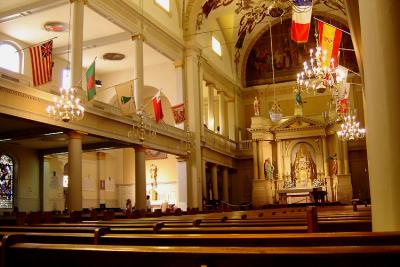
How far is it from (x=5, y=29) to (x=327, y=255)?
67.2 feet

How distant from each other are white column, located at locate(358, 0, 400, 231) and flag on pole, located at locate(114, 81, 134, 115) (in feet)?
41.8

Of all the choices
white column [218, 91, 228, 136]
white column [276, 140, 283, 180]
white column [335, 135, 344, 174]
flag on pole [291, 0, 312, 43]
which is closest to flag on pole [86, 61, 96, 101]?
flag on pole [291, 0, 312, 43]

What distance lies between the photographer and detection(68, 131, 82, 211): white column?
14.4 m

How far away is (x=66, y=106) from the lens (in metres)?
12.6

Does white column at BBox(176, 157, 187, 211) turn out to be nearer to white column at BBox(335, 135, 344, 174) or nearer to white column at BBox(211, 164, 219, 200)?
white column at BBox(211, 164, 219, 200)

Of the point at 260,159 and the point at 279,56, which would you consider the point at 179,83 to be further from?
the point at 279,56

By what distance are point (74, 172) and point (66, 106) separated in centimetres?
281

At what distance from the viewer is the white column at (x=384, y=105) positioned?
3.21 metres

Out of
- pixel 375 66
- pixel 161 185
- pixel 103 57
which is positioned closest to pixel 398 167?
pixel 375 66

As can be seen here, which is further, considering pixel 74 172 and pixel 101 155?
pixel 101 155

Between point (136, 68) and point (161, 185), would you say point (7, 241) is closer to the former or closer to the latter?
point (136, 68)

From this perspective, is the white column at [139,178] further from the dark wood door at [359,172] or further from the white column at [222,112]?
the dark wood door at [359,172]

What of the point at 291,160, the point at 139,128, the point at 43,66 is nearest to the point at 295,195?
the point at 291,160

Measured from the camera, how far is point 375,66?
3365 mm
